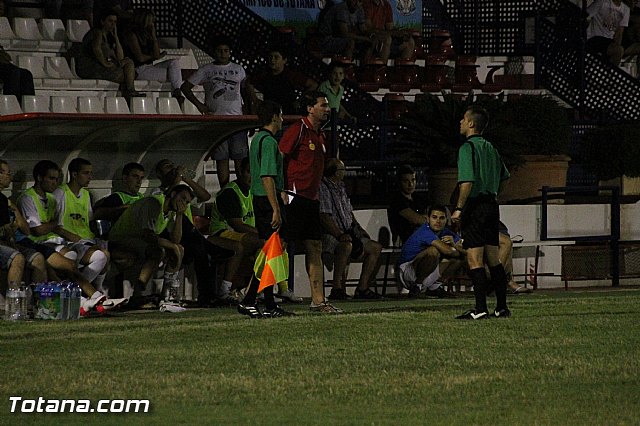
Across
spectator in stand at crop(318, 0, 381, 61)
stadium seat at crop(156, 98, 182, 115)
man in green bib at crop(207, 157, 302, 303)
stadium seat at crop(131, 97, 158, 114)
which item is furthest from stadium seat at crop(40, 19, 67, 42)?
man in green bib at crop(207, 157, 302, 303)

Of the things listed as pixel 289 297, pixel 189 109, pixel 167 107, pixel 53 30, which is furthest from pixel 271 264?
pixel 53 30

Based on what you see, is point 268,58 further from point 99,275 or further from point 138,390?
point 138,390

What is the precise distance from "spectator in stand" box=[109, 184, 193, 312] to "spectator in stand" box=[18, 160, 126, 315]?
0.50m

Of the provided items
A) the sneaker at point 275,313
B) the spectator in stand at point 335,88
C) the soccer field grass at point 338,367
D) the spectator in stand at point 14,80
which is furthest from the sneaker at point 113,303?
the spectator in stand at point 335,88

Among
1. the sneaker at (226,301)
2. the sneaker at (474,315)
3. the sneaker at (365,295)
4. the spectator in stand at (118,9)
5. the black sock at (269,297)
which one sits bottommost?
the sneaker at (365,295)

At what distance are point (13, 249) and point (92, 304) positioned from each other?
2.95 feet

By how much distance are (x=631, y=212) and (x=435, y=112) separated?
3550 millimetres

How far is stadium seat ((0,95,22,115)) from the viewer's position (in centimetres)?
1744

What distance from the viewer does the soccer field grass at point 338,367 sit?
9.16 metres

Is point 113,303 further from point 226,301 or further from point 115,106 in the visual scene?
point 115,106

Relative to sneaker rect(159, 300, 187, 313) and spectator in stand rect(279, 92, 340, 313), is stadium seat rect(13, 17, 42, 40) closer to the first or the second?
sneaker rect(159, 300, 187, 313)

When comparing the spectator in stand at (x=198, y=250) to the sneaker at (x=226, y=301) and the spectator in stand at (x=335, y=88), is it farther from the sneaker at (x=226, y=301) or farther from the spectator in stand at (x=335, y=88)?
the spectator in stand at (x=335, y=88)

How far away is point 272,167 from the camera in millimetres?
14383

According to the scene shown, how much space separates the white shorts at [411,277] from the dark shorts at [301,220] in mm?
3324
